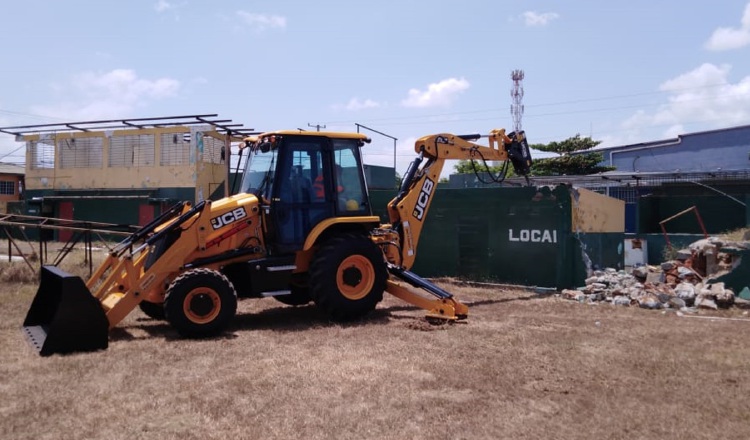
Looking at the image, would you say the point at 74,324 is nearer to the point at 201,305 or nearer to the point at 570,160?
the point at 201,305

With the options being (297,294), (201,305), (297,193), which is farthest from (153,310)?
(297,193)

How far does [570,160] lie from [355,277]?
33.4 meters

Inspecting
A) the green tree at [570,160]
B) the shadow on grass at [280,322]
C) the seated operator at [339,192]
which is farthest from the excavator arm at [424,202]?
the green tree at [570,160]

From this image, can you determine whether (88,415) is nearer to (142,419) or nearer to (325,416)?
(142,419)

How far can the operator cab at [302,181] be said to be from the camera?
880 cm

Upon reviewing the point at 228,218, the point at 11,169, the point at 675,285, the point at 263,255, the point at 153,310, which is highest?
the point at 11,169

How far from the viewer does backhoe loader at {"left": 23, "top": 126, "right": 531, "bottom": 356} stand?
788 centimetres

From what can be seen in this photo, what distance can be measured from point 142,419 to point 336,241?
4.54 metres

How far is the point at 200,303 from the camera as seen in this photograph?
789 centimetres

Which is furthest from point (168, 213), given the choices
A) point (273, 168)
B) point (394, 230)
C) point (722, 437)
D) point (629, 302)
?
point (629, 302)

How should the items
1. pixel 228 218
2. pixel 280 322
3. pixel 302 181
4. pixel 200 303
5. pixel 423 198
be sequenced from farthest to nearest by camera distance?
pixel 423 198
pixel 280 322
pixel 302 181
pixel 228 218
pixel 200 303

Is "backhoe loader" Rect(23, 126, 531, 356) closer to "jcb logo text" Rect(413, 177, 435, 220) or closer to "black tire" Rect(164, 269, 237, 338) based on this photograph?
"black tire" Rect(164, 269, 237, 338)

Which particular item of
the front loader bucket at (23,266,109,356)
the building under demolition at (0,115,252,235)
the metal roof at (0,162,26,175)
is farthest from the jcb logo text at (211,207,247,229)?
the metal roof at (0,162,26,175)

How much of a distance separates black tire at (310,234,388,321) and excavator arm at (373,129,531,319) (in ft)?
1.95
